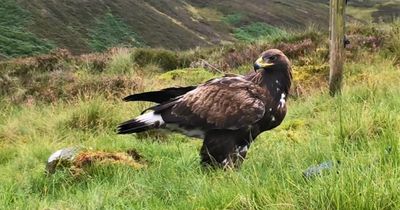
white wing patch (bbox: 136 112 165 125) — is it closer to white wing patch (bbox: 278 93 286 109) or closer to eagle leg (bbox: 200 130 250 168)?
eagle leg (bbox: 200 130 250 168)

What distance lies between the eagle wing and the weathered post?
4.77m

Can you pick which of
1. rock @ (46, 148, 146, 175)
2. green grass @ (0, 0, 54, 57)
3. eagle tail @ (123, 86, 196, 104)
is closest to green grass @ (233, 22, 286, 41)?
green grass @ (0, 0, 54, 57)

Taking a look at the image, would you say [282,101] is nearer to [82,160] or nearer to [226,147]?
[226,147]

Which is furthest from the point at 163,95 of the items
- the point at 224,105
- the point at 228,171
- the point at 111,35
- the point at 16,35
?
the point at 111,35

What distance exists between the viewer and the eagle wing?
Answer: 15.6ft

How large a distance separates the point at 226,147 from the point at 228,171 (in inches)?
17.7

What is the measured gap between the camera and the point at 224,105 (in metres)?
4.86

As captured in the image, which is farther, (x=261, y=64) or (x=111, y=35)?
(x=111, y=35)

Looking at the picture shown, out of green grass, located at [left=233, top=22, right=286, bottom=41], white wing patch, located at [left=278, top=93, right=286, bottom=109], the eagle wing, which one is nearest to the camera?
the eagle wing

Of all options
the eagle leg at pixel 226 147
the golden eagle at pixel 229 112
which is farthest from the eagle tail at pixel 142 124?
the eagle leg at pixel 226 147

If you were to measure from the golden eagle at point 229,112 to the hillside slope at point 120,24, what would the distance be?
17201mm

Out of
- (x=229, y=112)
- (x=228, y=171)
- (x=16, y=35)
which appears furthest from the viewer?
(x=16, y=35)

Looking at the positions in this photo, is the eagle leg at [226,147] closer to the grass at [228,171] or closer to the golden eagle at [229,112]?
the golden eagle at [229,112]

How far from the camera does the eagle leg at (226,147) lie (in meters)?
4.86
